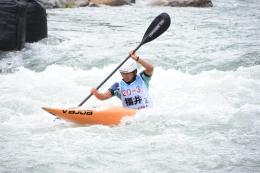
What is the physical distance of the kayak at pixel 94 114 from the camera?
7.46 metres

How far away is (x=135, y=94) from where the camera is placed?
7.65 meters

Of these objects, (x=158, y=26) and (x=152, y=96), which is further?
(x=152, y=96)


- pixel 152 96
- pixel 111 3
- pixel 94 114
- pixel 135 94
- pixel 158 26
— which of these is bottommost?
pixel 111 3

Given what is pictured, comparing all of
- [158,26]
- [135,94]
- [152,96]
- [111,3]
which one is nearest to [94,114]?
[135,94]

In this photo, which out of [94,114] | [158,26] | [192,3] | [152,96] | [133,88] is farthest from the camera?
[192,3]

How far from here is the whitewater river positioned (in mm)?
6199

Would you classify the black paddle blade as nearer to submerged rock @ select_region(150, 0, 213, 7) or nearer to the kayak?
the kayak

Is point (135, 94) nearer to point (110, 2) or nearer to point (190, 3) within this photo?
point (190, 3)

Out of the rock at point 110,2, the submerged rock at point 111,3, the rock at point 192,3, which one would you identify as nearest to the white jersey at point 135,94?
the submerged rock at point 111,3

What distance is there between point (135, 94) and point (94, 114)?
640mm

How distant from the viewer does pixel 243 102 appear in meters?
9.06

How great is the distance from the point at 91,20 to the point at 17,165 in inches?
512

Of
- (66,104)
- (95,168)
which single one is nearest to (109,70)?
(66,104)

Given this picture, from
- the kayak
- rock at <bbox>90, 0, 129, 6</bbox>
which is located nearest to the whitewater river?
the kayak
